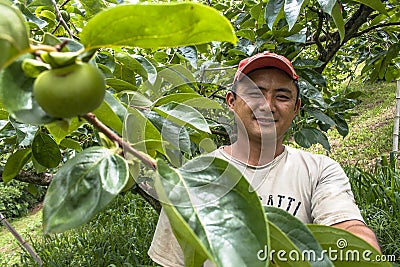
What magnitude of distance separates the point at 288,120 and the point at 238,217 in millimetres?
1303

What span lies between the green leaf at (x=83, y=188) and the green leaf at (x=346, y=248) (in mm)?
264

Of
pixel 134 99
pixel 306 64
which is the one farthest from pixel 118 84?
pixel 306 64

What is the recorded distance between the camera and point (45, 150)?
118 centimetres

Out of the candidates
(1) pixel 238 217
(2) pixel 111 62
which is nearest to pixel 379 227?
(2) pixel 111 62

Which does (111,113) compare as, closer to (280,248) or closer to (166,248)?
(280,248)

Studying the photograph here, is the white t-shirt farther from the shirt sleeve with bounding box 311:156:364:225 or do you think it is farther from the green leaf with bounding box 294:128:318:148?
the green leaf with bounding box 294:128:318:148

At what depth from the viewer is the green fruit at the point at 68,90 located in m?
0.43

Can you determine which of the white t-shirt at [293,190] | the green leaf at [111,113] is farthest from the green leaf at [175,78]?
the green leaf at [111,113]

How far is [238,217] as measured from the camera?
0.48 meters

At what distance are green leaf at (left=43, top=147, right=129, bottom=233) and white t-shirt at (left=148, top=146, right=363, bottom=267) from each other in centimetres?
100

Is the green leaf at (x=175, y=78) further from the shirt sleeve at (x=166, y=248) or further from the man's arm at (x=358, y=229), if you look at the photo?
the man's arm at (x=358, y=229)

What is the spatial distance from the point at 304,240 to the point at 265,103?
126 cm

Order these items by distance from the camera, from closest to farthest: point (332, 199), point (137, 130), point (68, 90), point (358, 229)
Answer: point (68, 90) → point (137, 130) → point (358, 229) → point (332, 199)

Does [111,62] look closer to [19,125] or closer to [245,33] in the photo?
[19,125]
